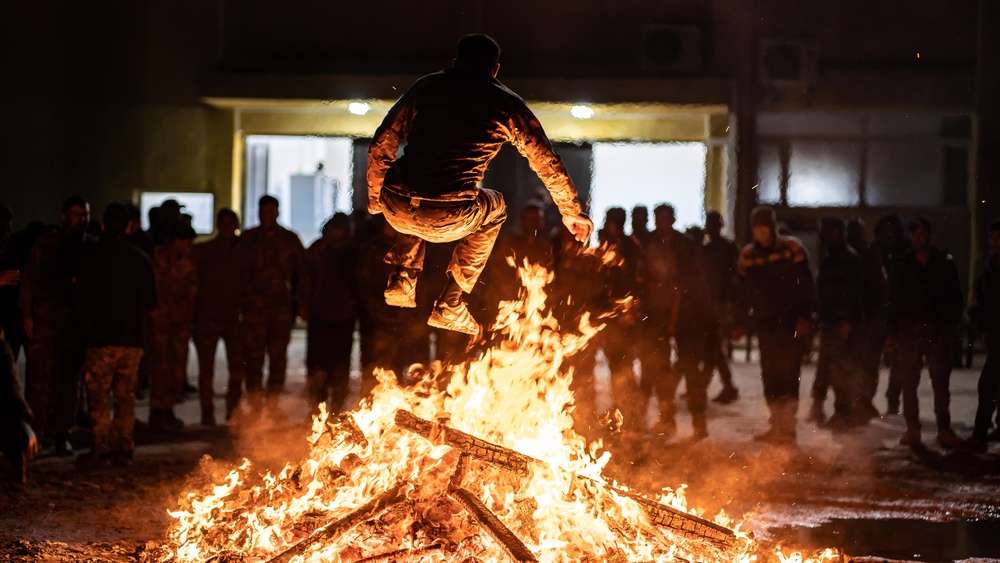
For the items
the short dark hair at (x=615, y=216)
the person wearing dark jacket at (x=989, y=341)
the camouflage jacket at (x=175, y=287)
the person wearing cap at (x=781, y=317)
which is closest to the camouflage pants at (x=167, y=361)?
the camouflage jacket at (x=175, y=287)

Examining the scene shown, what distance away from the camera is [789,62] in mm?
15945

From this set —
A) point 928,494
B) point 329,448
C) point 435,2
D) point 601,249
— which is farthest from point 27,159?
point 928,494

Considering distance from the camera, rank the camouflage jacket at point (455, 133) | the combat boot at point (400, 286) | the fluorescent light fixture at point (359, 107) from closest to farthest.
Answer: the camouflage jacket at point (455, 133)
the combat boot at point (400, 286)
the fluorescent light fixture at point (359, 107)

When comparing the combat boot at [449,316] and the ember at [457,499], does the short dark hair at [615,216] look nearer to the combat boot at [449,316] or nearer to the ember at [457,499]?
the ember at [457,499]

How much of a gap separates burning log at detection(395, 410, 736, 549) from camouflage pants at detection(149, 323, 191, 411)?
5.06 meters

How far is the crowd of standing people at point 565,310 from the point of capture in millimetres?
9000

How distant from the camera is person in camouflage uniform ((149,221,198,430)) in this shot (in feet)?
32.4

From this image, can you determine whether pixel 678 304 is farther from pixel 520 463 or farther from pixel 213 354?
pixel 520 463

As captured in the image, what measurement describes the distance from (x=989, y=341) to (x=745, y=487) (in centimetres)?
303

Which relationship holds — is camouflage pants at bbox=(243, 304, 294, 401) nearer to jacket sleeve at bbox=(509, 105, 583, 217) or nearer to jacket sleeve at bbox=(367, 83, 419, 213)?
jacket sleeve at bbox=(367, 83, 419, 213)

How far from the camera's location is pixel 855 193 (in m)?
16.8

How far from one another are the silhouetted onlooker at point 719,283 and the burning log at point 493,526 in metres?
5.07

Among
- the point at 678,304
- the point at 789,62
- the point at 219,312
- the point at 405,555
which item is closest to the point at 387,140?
the point at 405,555

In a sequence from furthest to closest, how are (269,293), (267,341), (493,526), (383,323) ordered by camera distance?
(267,341) < (269,293) < (383,323) < (493,526)
